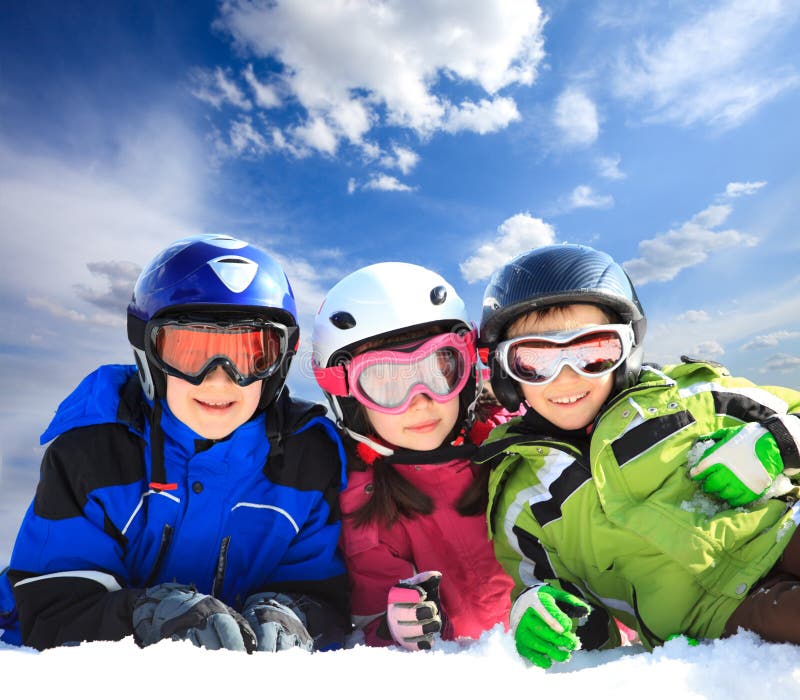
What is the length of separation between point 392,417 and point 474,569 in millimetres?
1059

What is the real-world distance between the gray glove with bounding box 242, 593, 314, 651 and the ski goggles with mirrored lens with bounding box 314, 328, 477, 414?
4.15 ft

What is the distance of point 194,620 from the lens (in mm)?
2191

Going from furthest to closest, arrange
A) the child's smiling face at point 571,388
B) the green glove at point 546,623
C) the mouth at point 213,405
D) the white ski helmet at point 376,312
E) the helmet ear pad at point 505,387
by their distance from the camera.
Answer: the white ski helmet at point 376,312 → the helmet ear pad at point 505,387 → the child's smiling face at point 571,388 → the mouth at point 213,405 → the green glove at point 546,623

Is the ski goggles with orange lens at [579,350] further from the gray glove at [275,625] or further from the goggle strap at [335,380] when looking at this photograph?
the gray glove at [275,625]

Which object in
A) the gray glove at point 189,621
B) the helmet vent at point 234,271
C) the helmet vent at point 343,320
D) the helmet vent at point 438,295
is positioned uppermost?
the helmet vent at point 234,271

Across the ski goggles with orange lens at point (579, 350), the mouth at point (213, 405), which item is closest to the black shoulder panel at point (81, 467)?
the mouth at point (213, 405)

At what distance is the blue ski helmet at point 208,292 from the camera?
3057mm

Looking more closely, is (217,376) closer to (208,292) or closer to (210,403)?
(210,403)

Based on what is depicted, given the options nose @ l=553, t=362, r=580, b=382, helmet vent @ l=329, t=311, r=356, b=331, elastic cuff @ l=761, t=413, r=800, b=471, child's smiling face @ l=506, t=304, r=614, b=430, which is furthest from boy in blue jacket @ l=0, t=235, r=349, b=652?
elastic cuff @ l=761, t=413, r=800, b=471

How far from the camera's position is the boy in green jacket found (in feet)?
8.18

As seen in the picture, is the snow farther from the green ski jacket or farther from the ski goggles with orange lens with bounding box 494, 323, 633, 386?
the ski goggles with orange lens with bounding box 494, 323, 633, 386

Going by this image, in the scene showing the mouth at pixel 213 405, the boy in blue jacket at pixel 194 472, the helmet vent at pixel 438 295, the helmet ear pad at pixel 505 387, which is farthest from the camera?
the helmet vent at pixel 438 295

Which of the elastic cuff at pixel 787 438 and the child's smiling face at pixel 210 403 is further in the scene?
the child's smiling face at pixel 210 403

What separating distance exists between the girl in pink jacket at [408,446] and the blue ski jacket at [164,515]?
0.69ft
